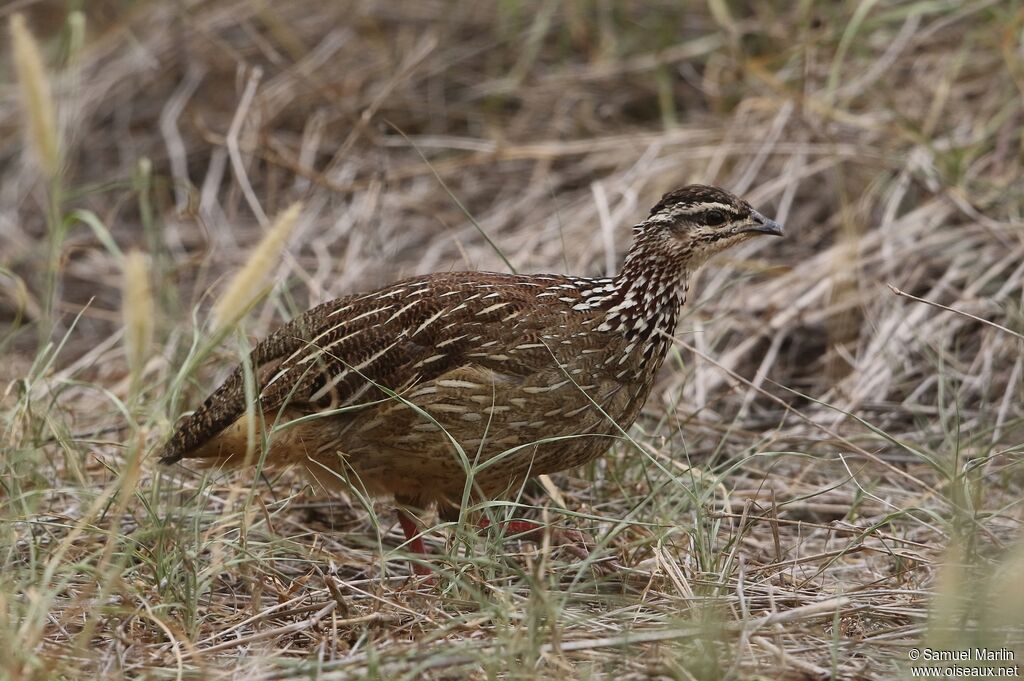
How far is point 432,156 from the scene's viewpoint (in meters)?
7.59

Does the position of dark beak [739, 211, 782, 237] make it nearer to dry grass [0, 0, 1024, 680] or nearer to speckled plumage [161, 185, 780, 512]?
speckled plumage [161, 185, 780, 512]

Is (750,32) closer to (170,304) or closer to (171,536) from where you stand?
(170,304)

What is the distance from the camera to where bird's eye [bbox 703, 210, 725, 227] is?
13.9 feet

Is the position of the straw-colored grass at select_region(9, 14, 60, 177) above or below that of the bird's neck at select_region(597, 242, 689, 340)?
above

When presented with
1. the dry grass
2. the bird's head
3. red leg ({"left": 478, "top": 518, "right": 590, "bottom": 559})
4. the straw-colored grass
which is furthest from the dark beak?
the straw-colored grass

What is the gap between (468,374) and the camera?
396 centimetres

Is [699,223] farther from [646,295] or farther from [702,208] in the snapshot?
[646,295]

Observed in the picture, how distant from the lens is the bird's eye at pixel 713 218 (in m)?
4.22

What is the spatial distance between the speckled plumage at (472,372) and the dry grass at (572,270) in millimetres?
192

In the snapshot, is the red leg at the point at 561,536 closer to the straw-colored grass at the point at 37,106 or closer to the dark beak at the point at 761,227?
the dark beak at the point at 761,227

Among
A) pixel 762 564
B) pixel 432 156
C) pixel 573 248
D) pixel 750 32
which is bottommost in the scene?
pixel 762 564

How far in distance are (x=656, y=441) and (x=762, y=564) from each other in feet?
3.12

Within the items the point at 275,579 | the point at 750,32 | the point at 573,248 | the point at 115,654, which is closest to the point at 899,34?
the point at 750,32

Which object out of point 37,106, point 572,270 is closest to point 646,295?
point 572,270
